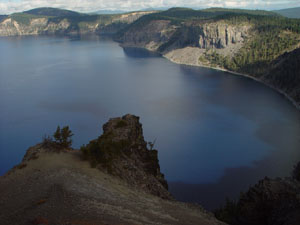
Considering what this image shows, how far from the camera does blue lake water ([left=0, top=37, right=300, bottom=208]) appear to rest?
49.2m

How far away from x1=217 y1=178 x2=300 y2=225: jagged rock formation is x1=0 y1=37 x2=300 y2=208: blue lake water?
35.8ft

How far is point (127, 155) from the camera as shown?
31609 mm

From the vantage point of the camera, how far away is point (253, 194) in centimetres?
2906

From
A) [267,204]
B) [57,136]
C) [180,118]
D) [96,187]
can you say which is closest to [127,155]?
[57,136]

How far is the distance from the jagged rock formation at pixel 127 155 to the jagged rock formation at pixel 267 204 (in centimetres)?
737

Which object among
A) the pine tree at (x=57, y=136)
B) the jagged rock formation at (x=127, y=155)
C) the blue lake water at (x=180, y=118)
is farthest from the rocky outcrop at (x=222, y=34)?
the pine tree at (x=57, y=136)

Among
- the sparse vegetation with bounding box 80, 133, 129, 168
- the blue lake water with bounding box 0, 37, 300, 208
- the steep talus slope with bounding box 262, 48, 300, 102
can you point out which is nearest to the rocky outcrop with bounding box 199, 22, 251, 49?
the blue lake water with bounding box 0, 37, 300, 208

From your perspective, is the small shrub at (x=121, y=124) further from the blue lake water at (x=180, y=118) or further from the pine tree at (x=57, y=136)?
the blue lake water at (x=180, y=118)

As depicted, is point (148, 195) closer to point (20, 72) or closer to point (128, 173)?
point (128, 173)

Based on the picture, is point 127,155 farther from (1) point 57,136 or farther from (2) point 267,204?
(2) point 267,204

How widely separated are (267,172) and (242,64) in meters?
98.7

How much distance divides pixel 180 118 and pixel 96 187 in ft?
166

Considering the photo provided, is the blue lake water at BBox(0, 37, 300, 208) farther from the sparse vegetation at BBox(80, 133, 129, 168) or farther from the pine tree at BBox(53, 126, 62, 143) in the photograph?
the pine tree at BBox(53, 126, 62, 143)

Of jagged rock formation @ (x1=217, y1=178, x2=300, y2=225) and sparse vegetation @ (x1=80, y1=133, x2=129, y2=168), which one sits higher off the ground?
sparse vegetation @ (x1=80, y1=133, x2=129, y2=168)
